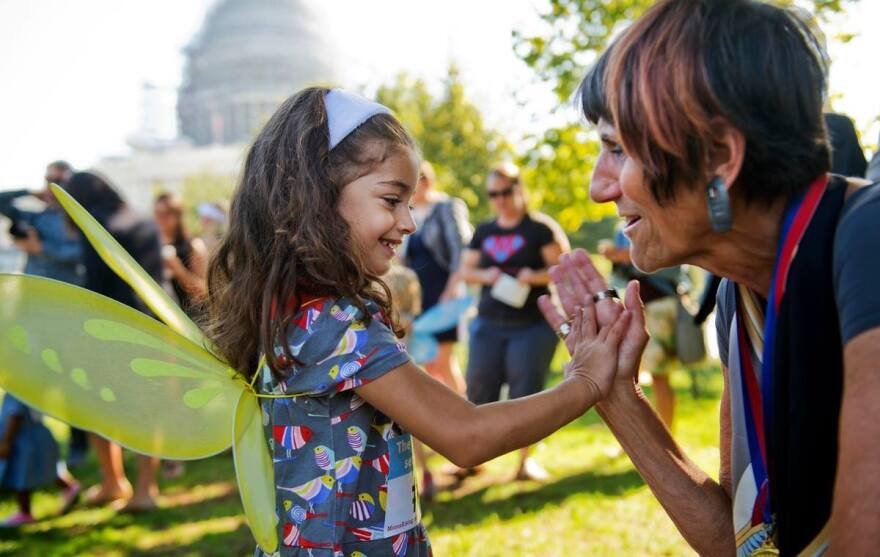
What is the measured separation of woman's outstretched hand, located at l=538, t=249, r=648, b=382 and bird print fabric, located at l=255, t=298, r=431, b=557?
501 mm

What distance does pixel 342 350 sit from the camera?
5.92 feet

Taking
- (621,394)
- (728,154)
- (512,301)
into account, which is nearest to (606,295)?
(621,394)

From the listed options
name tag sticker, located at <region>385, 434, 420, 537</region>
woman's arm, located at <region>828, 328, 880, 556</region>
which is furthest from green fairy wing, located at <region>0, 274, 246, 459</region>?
woman's arm, located at <region>828, 328, 880, 556</region>

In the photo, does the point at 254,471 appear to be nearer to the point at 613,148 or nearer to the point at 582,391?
the point at 582,391

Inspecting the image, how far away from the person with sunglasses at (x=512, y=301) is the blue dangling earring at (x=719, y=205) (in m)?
4.43

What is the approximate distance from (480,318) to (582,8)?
9.34 feet

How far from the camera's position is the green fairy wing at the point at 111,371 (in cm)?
188

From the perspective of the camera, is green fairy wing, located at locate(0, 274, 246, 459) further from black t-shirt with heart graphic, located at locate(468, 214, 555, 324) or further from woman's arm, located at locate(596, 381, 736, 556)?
black t-shirt with heart graphic, located at locate(468, 214, 555, 324)

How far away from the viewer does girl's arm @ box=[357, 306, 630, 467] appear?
179cm

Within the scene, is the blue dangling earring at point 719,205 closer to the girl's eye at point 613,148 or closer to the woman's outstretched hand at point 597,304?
the girl's eye at point 613,148

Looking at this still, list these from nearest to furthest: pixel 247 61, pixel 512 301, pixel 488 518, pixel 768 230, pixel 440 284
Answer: pixel 768 230
pixel 488 518
pixel 512 301
pixel 440 284
pixel 247 61

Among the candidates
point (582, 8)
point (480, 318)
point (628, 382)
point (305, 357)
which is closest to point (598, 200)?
point (628, 382)

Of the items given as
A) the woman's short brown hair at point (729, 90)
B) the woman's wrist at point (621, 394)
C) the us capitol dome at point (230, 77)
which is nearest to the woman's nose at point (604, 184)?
the woman's short brown hair at point (729, 90)

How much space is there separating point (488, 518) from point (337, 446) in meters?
3.41
